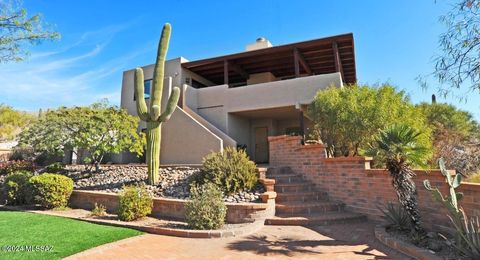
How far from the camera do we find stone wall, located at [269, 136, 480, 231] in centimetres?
572

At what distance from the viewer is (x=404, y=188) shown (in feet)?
18.1

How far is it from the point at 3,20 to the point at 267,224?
24.9 ft

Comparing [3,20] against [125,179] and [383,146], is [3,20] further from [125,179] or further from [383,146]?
[383,146]

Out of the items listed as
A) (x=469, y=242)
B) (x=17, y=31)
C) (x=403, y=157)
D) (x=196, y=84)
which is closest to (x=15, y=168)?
(x=196, y=84)

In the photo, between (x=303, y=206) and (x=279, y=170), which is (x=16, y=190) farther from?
(x=303, y=206)

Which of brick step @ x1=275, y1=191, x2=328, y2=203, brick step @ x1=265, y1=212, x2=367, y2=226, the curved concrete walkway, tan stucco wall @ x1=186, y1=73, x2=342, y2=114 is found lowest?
the curved concrete walkway

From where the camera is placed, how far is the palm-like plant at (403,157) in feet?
18.0

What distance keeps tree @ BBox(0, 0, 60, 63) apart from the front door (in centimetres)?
1217

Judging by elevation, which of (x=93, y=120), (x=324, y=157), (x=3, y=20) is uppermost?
(x=3, y=20)

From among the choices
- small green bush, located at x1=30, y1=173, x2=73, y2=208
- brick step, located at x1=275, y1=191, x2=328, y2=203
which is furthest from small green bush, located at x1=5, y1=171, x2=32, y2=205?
brick step, located at x1=275, y1=191, x2=328, y2=203

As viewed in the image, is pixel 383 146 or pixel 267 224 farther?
pixel 267 224

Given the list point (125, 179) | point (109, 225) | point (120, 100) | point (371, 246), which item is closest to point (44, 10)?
point (109, 225)

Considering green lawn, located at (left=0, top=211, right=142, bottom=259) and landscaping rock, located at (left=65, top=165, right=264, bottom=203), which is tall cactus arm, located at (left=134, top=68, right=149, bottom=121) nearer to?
landscaping rock, located at (left=65, top=165, right=264, bottom=203)

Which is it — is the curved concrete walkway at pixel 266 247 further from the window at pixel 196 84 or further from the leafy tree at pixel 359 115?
the window at pixel 196 84
